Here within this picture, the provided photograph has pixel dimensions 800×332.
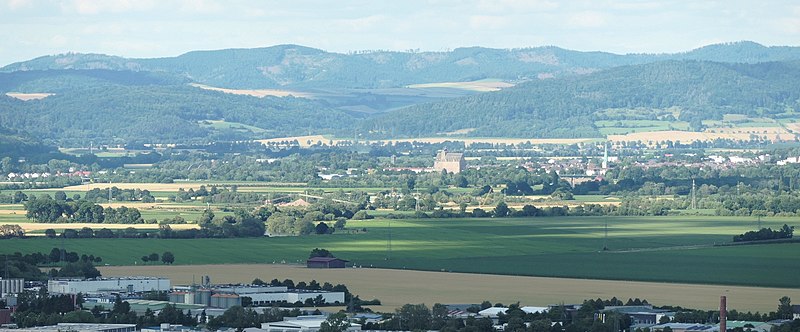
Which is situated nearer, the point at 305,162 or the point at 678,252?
the point at 678,252

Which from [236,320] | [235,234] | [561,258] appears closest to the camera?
[236,320]

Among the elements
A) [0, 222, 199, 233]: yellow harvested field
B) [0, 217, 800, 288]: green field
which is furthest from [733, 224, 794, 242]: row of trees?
[0, 222, 199, 233]: yellow harvested field

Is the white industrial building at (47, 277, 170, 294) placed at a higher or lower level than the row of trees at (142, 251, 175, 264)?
lower

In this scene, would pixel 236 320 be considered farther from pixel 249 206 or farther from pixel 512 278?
pixel 249 206

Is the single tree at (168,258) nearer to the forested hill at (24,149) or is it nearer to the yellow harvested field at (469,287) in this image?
the yellow harvested field at (469,287)

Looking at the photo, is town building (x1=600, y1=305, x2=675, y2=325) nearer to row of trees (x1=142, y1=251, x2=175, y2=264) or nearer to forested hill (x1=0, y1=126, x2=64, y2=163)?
row of trees (x1=142, y1=251, x2=175, y2=264)

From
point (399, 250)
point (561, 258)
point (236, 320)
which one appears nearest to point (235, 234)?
point (399, 250)

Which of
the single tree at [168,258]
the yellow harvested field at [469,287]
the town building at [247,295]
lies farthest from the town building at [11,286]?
the single tree at [168,258]
